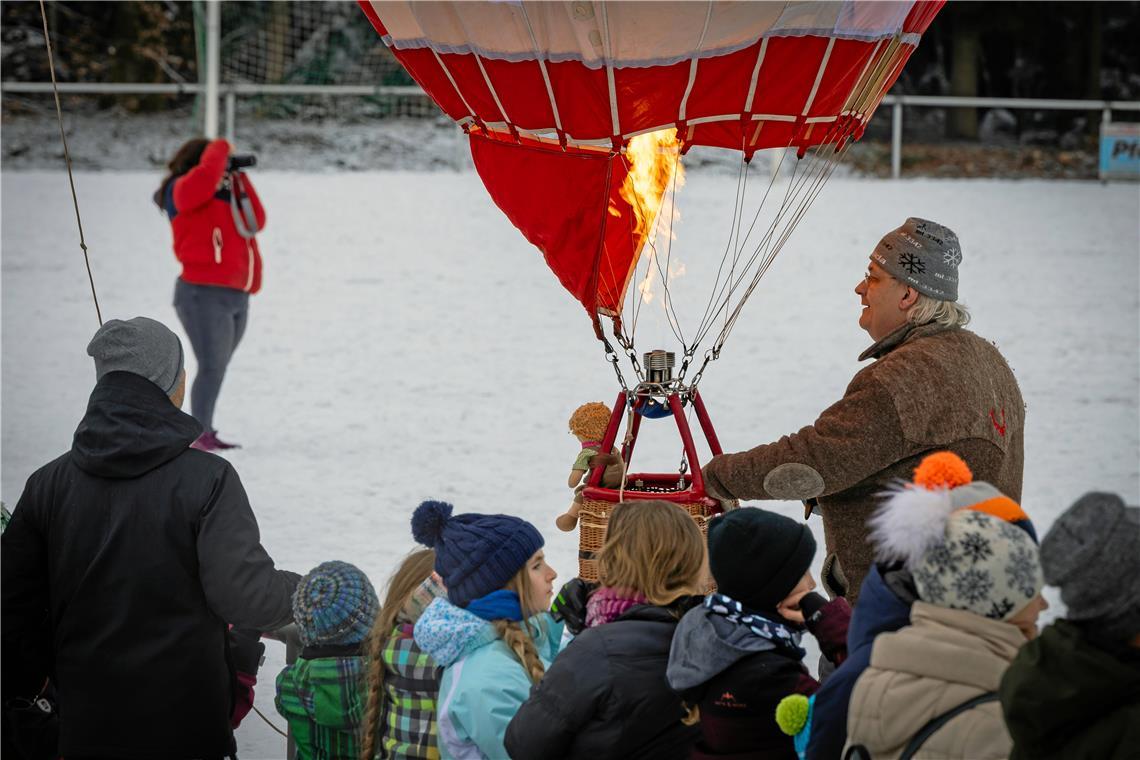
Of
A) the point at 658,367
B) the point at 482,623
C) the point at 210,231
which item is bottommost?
the point at 482,623

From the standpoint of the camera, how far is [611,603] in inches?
112

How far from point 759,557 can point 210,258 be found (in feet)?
16.2

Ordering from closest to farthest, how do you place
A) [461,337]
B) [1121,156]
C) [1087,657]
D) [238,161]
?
[1087,657], [238,161], [461,337], [1121,156]

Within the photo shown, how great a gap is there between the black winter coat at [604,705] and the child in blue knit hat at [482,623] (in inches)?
4.9

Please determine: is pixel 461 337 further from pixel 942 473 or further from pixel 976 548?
pixel 976 548

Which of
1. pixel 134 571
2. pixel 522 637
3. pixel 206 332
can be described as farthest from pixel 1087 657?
pixel 206 332

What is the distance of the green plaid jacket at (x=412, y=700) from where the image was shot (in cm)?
288

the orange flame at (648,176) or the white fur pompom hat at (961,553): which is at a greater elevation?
the orange flame at (648,176)

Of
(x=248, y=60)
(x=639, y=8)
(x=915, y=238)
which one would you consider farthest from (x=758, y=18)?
(x=248, y=60)

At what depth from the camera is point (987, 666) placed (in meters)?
2.19

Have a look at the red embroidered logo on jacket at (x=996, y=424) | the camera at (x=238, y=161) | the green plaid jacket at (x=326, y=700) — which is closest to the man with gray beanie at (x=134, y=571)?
the green plaid jacket at (x=326, y=700)

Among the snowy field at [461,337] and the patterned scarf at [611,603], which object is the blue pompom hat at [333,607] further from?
the snowy field at [461,337]

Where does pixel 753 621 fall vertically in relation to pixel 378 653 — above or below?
above

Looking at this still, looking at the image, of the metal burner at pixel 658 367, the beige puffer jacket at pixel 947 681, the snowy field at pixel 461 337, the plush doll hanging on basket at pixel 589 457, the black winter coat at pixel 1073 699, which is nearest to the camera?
the black winter coat at pixel 1073 699
